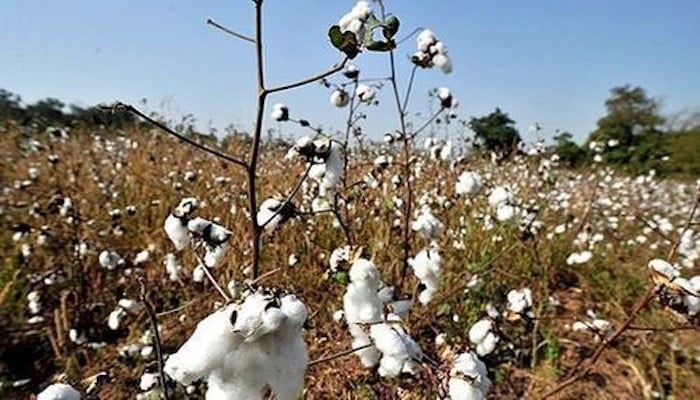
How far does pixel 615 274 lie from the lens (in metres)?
4.14

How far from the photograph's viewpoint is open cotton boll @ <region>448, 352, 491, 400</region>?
2.99 feet

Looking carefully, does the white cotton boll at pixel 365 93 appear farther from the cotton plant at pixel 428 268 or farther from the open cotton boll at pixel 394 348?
the open cotton boll at pixel 394 348

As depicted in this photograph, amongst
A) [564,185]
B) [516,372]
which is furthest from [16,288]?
[564,185]

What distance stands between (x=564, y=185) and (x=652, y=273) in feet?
22.1

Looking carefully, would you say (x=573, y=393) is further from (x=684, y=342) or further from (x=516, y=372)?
(x=684, y=342)

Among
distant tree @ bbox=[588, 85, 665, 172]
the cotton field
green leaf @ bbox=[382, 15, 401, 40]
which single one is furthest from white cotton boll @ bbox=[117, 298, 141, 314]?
distant tree @ bbox=[588, 85, 665, 172]

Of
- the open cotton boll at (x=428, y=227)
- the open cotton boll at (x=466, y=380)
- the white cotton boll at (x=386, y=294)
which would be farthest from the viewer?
the open cotton boll at (x=428, y=227)

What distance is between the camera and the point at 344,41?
81cm

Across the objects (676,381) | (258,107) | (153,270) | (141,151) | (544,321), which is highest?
(141,151)

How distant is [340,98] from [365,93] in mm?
349

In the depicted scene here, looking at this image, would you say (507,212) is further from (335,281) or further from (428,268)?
(335,281)

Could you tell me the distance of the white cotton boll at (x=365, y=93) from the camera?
103 inches

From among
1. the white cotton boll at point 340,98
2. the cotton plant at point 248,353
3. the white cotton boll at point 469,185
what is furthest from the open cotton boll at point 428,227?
the cotton plant at point 248,353

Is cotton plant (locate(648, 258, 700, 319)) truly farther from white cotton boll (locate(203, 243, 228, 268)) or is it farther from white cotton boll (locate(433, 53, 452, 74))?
white cotton boll (locate(433, 53, 452, 74))
